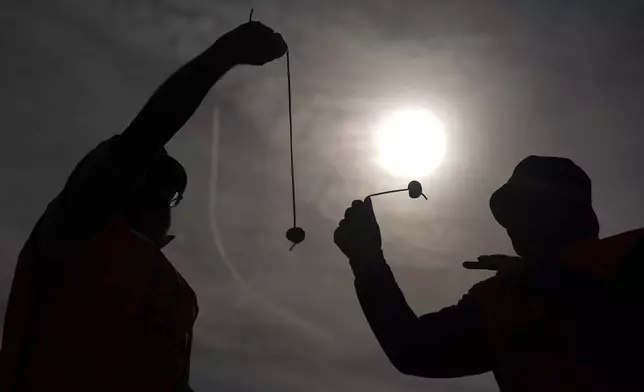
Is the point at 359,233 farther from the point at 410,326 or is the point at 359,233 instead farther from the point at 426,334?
the point at 426,334

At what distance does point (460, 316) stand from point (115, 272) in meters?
2.05

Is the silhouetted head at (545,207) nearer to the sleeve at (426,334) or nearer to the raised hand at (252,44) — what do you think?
the sleeve at (426,334)

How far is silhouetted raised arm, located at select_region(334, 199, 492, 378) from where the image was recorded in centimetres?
426

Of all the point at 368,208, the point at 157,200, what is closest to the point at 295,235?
the point at 368,208

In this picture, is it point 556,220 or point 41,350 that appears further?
point 556,220

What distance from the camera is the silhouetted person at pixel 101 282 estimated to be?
3607mm

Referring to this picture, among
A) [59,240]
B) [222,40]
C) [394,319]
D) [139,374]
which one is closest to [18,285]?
[59,240]

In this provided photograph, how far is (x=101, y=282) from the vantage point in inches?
150

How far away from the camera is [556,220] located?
4.36 meters

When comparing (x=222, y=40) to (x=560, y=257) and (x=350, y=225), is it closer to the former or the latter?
(x=350, y=225)

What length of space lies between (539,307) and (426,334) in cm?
82

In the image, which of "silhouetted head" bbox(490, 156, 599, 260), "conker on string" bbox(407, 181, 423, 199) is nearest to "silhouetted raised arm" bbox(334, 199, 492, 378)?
"silhouetted head" bbox(490, 156, 599, 260)

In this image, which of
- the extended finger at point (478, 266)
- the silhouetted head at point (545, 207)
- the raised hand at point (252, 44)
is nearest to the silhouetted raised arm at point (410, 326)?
the extended finger at point (478, 266)

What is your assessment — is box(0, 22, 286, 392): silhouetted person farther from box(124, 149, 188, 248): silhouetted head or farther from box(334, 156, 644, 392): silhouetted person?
box(334, 156, 644, 392): silhouetted person
